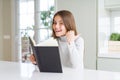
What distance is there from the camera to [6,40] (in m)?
4.84

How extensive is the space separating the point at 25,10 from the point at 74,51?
3.46m

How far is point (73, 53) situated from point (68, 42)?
0.10 meters

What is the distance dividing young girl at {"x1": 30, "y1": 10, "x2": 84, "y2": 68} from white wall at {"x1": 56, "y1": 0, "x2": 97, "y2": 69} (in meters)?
1.17

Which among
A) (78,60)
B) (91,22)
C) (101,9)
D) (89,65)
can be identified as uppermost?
(101,9)

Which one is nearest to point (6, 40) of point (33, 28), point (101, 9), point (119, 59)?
point (33, 28)

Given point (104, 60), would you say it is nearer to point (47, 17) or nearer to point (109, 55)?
point (109, 55)

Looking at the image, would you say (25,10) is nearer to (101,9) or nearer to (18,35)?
(18,35)

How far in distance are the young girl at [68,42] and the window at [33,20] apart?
2727 millimetres

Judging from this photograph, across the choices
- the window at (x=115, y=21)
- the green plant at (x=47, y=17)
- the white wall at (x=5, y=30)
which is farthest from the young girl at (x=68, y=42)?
the white wall at (x=5, y=30)

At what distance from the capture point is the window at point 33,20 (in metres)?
4.43

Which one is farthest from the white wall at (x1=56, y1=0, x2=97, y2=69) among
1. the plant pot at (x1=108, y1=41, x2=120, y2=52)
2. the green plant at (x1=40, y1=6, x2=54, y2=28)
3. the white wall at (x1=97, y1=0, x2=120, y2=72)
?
the green plant at (x1=40, y1=6, x2=54, y2=28)

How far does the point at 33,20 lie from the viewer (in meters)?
4.59

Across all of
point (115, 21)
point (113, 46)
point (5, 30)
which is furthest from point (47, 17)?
point (113, 46)

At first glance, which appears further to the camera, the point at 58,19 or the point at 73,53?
the point at 58,19
